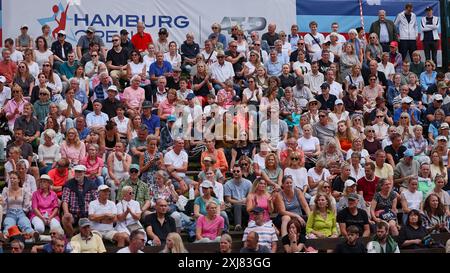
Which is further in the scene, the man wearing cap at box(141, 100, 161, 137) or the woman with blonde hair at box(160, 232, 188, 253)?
the man wearing cap at box(141, 100, 161, 137)

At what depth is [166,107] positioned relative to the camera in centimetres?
2030

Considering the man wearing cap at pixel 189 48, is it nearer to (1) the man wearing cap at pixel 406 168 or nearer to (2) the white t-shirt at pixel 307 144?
(2) the white t-shirt at pixel 307 144

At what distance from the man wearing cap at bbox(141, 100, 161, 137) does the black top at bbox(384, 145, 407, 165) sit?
397cm

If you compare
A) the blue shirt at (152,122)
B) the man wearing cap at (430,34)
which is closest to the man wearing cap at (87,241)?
the blue shirt at (152,122)

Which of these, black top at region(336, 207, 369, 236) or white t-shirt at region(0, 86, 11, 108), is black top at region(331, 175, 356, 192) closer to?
black top at region(336, 207, 369, 236)

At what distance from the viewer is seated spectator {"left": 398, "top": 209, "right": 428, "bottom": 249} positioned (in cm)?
1664

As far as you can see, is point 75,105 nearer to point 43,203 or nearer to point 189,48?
point 43,203

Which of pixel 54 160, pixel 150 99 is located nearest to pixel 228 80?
pixel 150 99

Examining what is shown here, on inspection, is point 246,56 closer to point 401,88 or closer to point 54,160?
point 401,88

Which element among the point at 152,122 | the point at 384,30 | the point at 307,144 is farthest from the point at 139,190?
the point at 384,30

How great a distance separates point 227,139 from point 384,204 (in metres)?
3.02

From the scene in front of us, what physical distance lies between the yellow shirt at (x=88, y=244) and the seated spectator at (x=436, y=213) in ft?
16.8

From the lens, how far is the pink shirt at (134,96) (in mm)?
20562

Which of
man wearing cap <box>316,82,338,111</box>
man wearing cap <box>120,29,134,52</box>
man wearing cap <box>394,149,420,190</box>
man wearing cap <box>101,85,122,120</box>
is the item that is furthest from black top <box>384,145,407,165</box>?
man wearing cap <box>120,29,134,52</box>
